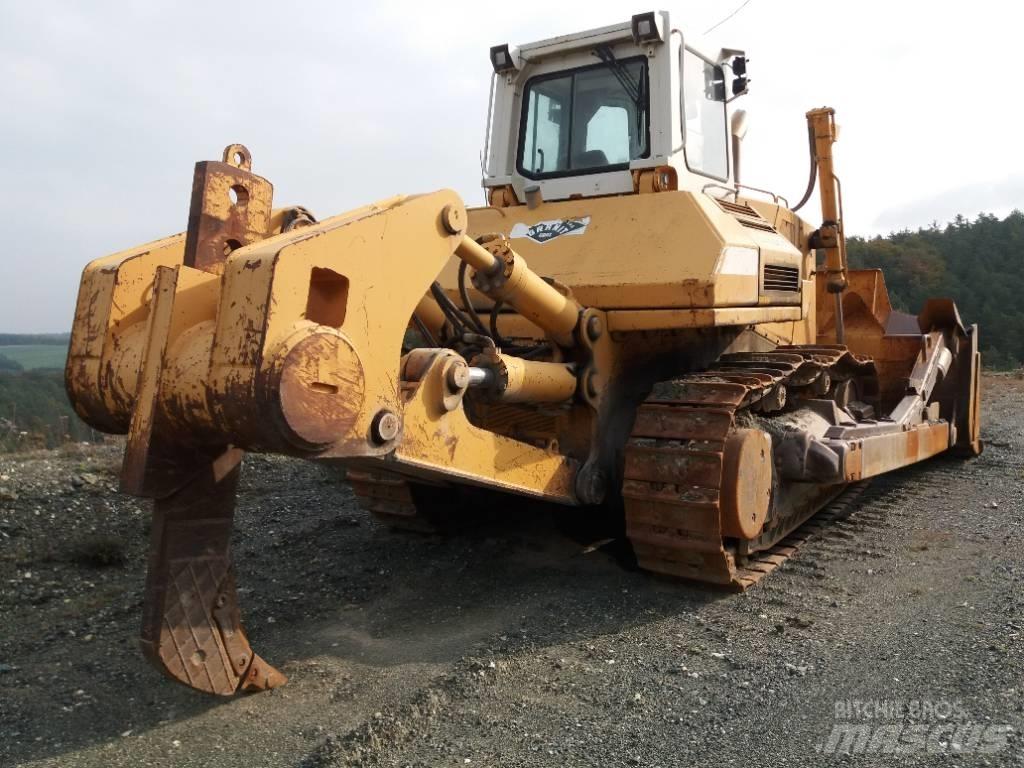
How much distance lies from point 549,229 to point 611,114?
35.2 inches

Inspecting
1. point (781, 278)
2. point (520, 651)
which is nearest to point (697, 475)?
point (520, 651)

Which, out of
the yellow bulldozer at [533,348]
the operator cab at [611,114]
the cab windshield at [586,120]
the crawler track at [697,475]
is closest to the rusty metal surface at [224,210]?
the yellow bulldozer at [533,348]

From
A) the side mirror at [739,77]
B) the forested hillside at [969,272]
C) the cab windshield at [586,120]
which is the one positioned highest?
the forested hillside at [969,272]

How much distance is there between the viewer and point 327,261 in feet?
9.23

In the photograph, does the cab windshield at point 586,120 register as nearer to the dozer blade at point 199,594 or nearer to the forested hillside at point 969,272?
the dozer blade at point 199,594

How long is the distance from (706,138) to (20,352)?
55269 millimetres

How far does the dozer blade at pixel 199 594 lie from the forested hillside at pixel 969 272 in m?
26.8

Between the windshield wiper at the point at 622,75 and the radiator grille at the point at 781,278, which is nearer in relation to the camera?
the radiator grille at the point at 781,278

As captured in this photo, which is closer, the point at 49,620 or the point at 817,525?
the point at 49,620

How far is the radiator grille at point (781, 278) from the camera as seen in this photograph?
480 centimetres

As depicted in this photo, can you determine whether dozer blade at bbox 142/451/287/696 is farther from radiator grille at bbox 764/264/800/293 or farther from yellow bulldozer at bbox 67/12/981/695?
radiator grille at bbox 764/264/800/293

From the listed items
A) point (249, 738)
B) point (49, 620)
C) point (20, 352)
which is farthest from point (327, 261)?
point (20, 352)

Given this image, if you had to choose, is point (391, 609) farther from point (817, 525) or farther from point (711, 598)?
point (817, 525)

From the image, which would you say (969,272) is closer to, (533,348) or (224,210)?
(533,348)
